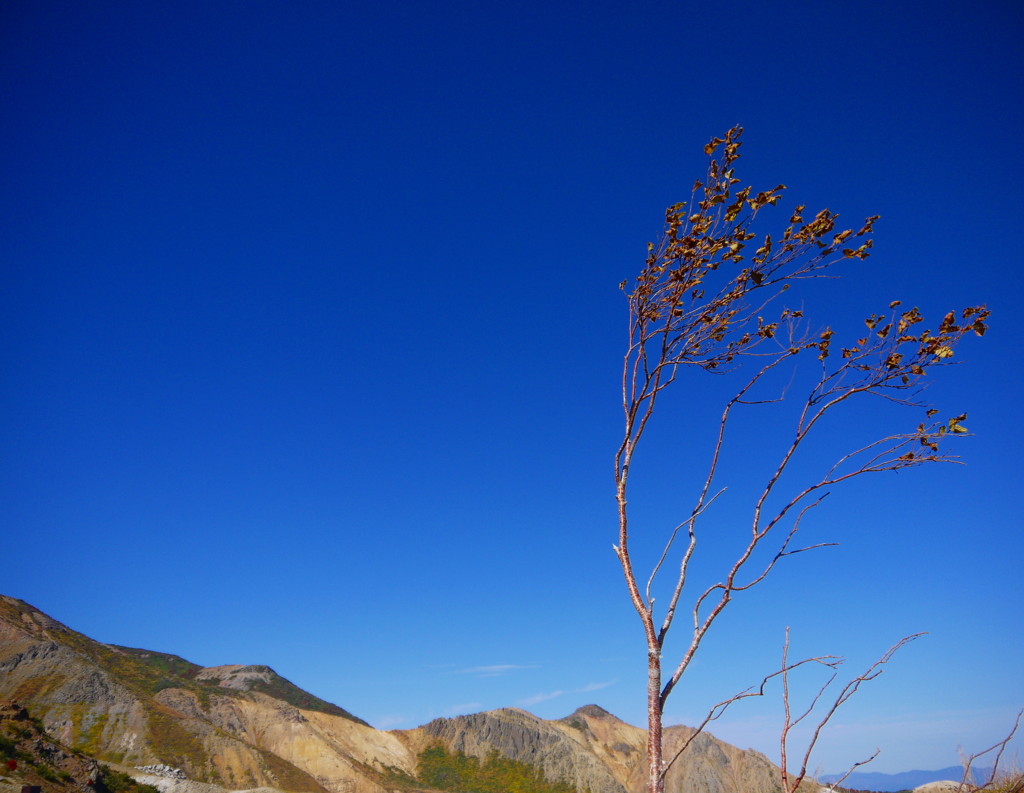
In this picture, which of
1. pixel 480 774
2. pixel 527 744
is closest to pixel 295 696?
pixel 480 774

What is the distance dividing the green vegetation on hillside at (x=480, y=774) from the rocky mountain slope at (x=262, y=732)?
5.03ft

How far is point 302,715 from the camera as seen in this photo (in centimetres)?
9550

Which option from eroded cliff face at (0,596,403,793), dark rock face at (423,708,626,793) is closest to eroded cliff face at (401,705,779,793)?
dark rock face at (423,708,626,793)

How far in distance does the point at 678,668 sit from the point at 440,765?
123983 millimetres

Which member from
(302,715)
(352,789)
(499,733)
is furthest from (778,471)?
(499,733)

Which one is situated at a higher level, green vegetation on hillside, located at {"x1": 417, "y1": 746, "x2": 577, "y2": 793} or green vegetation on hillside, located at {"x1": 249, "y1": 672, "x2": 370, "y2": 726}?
green vegetation on hillside, located at {"x1": 249, "y1": 672, "x2": 370, "y2": 726}

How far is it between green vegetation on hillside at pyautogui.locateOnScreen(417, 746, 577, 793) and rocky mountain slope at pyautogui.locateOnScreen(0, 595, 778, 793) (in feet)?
5.03

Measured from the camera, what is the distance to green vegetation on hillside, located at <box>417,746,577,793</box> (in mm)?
99375

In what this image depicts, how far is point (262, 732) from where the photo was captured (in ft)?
290

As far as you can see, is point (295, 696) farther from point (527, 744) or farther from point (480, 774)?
point (527, 744)

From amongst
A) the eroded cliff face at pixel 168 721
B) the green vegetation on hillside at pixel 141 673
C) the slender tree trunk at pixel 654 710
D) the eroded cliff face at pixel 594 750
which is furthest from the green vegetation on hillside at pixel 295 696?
the slender tree trunk at pixel 654 710

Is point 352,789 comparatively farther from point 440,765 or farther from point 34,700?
point 34,700

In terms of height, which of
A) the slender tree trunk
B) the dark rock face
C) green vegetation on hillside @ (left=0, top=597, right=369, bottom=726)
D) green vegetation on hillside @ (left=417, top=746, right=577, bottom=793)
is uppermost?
the slender tree trunk

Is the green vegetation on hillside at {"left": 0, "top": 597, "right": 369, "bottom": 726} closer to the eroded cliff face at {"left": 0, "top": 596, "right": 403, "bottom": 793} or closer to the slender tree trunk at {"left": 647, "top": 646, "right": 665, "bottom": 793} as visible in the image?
the eroded cliff face at {"left": 0, "top": 596, "right": 403, "bottom": 793}
